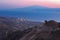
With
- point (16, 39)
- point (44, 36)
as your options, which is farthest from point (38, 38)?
point (16, 39)

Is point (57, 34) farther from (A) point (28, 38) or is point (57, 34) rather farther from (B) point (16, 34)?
(B) point (16, 34)

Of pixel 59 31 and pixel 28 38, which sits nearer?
pixel 59 31

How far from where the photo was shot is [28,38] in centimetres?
2431

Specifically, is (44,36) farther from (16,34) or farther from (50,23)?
(16,34)

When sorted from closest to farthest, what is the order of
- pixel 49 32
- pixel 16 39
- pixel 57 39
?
pixel 57 39 → pixel 49 32 → pixel 16 39

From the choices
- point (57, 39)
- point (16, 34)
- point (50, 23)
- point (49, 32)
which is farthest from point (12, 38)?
point (57, 39)

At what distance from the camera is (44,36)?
73.2ft

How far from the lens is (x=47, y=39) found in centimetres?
2147

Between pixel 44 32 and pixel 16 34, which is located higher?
pixel 44 32

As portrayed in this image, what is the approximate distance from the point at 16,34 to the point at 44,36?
885 cm

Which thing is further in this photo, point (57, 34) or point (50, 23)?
point (50, 23)

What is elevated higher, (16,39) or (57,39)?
(57,39)

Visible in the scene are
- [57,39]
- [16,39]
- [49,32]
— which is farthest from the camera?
[16,39]

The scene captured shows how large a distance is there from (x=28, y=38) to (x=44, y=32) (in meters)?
1.78
